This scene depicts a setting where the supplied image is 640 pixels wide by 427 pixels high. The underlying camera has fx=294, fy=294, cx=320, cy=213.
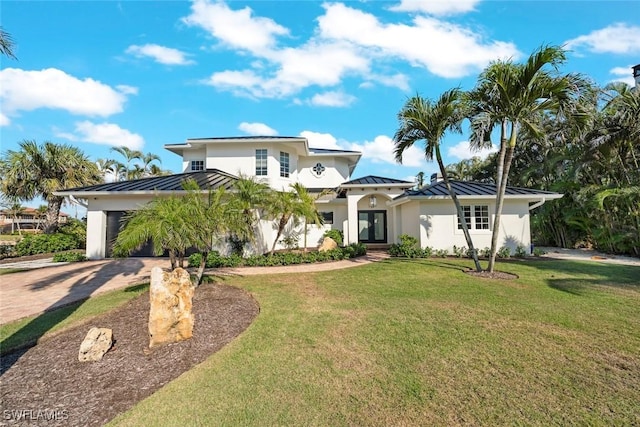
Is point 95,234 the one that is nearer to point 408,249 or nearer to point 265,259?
point 265,259

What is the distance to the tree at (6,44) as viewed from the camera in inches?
247

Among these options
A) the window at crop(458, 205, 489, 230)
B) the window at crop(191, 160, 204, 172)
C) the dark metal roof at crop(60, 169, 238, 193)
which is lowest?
the window at crop(458, 205, 489, 230)

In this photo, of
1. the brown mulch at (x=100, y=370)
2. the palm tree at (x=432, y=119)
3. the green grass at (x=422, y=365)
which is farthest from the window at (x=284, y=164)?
the brown mulch at (x=100, y=370)

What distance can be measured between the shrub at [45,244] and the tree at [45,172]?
1.18 metres

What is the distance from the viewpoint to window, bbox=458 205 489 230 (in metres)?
15.6

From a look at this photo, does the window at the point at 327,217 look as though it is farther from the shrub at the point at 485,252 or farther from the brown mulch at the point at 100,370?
the brown mulch at the point at 100,370

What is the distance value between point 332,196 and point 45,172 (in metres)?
18.4

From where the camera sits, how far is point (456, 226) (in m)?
15.5

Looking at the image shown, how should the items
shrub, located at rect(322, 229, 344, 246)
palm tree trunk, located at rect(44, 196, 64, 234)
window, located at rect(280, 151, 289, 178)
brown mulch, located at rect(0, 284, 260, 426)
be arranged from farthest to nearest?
window, located at rect(280, 151, 289, 178)
shrub, located at rect(322, 229, 344, 246)
palm tree trunk, located at rect(44, 196, 64, 234)
brown mulch, located at rect(0, 284, 260, 426)

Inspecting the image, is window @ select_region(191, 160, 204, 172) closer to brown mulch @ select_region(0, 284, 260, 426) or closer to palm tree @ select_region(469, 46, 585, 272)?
brown mulch @ select_region(0, 284, 260, 426)

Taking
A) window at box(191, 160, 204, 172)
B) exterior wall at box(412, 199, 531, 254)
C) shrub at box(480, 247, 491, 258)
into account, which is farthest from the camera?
window at box(191, 160, 204, 172)

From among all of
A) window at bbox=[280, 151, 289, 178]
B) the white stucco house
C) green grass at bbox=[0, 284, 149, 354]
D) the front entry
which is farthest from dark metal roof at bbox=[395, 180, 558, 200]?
green grass at bbox=[0, 284, 149, 354]

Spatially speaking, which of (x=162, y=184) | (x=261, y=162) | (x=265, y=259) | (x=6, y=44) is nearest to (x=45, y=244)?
(x=162, y=184)

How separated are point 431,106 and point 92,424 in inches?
Result: 466
